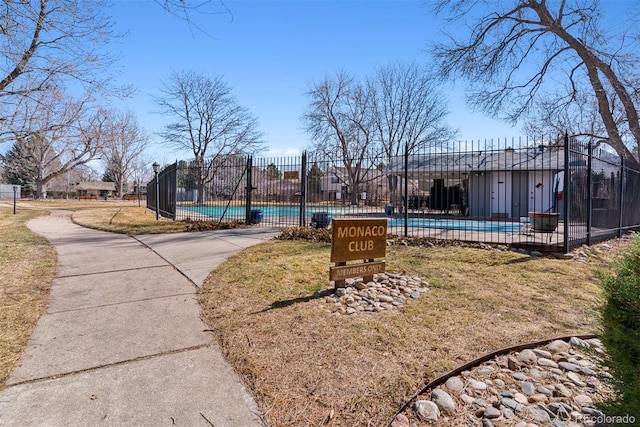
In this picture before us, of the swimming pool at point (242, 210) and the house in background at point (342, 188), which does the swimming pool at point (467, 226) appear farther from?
the swimming pool at point (242, 210)

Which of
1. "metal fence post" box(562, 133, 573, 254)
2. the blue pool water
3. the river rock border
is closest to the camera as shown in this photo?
the river rock border

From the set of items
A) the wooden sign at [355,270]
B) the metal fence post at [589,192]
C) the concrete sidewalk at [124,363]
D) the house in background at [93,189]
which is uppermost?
the house in background at [93,189]

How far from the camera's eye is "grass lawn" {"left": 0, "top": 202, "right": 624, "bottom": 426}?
7.26ft

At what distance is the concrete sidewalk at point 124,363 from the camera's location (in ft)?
6.48

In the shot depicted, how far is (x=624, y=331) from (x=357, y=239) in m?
2.95

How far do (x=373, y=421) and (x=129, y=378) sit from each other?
1.62 metres

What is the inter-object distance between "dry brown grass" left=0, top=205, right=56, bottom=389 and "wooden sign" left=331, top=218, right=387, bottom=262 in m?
2.92

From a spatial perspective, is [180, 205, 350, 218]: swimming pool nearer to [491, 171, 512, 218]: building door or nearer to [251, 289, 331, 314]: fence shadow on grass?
[491, 171, 512, 218]: building door

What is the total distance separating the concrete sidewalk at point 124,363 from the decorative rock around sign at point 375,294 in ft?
4.64

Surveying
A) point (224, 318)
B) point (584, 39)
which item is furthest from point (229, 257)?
point (584, 39)

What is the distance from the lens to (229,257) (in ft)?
19.9

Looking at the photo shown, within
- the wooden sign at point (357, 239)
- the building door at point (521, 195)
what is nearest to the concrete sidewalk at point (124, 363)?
the wooden sign at point (357, 239)

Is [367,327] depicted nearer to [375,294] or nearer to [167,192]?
[375,294]

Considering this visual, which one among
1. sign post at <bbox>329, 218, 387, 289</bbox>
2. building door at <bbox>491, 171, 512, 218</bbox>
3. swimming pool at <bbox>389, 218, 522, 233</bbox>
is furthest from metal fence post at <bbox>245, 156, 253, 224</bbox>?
building door at <bbox>491, 171, 512, 218</bbox>
